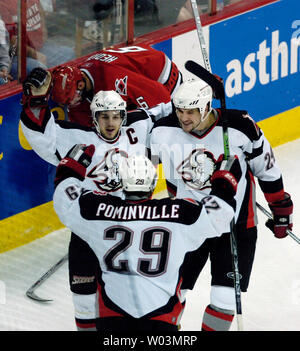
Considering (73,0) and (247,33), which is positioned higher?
(73,0)

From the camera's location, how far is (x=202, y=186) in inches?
161

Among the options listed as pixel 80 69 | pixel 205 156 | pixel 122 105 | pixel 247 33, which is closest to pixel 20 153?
pixel 80 69

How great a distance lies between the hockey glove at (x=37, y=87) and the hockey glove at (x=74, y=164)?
365 mm

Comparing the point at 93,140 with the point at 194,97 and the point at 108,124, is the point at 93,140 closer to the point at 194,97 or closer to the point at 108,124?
the point at 108,124

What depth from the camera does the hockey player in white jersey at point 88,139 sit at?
4188mm

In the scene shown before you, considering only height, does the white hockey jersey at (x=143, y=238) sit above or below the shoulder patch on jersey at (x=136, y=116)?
above

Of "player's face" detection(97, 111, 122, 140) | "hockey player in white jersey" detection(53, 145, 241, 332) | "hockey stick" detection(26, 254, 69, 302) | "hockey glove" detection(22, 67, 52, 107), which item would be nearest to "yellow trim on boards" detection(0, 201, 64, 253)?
"hockey stick" detection(26, 254, 69, 302)

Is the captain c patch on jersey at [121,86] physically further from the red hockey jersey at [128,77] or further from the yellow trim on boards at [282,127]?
the yellow trim on boards at [282,127]

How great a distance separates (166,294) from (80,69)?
170cm

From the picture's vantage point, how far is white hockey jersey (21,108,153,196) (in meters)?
4.26

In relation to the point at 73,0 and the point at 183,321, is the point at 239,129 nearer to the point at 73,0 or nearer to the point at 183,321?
the point at 183,321

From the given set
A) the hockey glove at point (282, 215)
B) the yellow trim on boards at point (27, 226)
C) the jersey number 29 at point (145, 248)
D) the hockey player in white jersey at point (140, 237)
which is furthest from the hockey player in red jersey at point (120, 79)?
the jersey number 29 at point (145, 248)

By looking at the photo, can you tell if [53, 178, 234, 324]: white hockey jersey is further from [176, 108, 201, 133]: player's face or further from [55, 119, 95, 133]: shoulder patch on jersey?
[55, 119, 95, 133]: shoulder patch on jersey

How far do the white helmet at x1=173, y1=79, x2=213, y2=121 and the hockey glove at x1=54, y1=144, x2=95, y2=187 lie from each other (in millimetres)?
433
